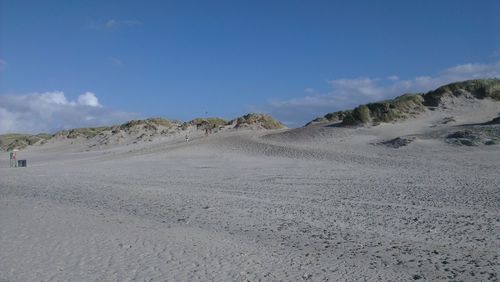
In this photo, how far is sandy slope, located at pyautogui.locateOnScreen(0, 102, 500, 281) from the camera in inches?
280

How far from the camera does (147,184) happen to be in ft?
55.2

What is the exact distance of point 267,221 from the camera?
10289 millimetres

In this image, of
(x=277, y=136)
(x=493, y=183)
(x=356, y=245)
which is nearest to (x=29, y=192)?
(x=356, y=245)

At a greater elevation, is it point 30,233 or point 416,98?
point 416,98

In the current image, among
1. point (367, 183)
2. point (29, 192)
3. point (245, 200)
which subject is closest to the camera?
point (245, 200)

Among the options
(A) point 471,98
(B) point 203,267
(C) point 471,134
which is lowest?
(B) point 203,267

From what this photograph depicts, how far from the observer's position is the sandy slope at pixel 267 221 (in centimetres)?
712

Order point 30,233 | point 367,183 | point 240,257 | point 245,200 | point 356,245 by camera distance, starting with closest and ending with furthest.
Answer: point 240,257 < point 356,245 < point 30,233 < point 245,200 < point 367,183

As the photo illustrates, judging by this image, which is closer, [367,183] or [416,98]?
[367,183]

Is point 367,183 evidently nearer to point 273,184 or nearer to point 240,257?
point 273,184

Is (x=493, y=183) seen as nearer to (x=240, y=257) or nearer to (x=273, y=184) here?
(x=273, y=184)

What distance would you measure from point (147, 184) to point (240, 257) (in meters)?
9.70

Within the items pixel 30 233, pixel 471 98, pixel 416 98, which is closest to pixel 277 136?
pixel 416 98

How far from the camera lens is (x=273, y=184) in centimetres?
1559
